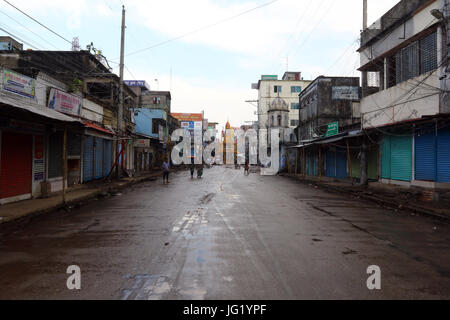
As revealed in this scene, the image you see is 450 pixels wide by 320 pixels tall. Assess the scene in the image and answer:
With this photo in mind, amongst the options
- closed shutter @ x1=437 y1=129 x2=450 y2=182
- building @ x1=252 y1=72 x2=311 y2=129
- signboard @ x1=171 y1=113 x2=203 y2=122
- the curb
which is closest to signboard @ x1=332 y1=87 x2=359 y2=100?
the curb

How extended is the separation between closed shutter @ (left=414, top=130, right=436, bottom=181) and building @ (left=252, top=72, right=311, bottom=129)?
59795 millimetres

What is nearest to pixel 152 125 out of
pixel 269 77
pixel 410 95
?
pixel 410 95

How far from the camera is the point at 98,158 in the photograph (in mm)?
21672

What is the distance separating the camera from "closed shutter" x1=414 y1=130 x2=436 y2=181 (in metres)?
14.1

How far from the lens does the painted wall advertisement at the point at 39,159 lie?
13.4m

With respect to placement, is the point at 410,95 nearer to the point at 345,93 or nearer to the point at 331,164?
the point at 331,164

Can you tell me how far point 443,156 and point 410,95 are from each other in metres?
3.52

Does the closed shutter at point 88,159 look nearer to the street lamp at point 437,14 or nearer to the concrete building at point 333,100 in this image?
the street lamp at point 437,14

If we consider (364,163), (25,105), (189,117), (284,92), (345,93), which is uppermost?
(284,92)

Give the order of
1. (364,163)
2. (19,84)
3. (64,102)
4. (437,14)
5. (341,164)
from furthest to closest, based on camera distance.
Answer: (341,164), (364,163), (64,102), (437,14), (19,84)

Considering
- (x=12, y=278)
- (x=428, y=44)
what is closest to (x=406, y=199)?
(x=428, y=44)

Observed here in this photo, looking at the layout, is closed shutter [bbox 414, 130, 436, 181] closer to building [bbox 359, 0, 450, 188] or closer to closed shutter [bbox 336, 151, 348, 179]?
building [bbox 359, 0, 450, 188]
